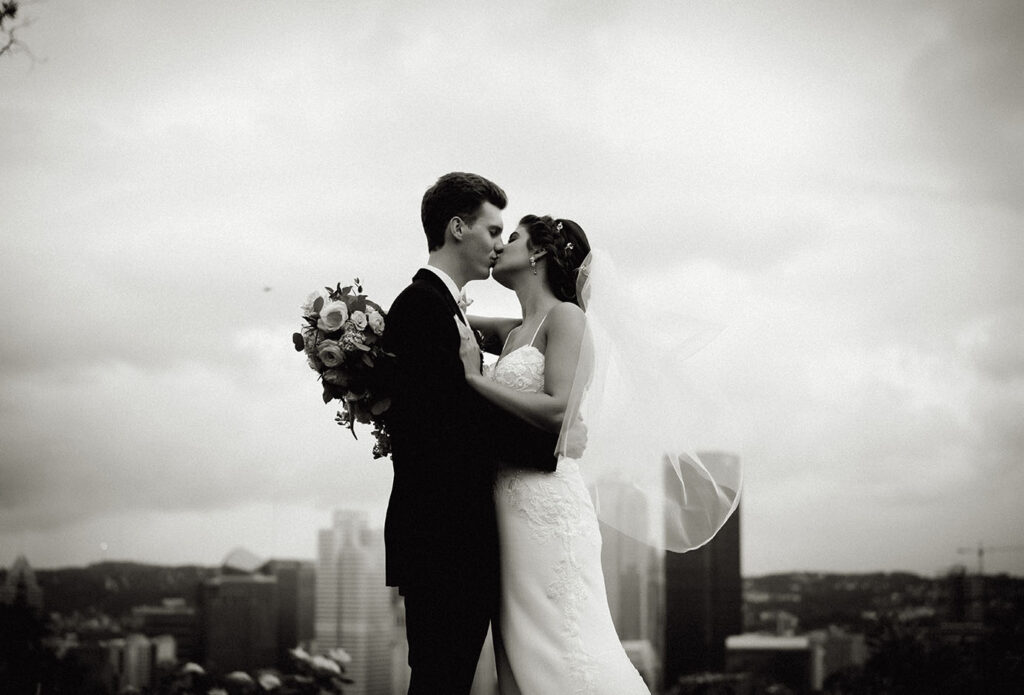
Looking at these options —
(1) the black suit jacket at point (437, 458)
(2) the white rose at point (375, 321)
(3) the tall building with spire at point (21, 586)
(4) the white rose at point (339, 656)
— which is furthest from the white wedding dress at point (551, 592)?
(3) the tall building with spire at point (21, 586)

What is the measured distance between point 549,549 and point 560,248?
1313mm

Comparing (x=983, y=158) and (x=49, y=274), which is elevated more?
(x=983, y=158)

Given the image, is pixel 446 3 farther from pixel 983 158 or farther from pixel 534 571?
pixel 534 571

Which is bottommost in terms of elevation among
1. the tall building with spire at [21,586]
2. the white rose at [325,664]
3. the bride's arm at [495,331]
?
the white rose at [325,664]

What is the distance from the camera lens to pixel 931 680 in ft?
24.2

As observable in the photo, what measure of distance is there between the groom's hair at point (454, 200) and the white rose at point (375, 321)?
15.8 inches

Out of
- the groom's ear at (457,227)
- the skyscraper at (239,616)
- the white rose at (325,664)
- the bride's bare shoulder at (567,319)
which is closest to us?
the bride's bare shoulder at (567,319)

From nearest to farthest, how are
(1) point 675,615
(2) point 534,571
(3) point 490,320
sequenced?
(2) point 534,571
(3) point 490,320
(1) point 675,615

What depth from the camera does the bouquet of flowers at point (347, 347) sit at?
4.12 m

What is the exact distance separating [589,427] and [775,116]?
570 centimetres

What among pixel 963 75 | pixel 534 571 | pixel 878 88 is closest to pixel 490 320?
pixel 534 571

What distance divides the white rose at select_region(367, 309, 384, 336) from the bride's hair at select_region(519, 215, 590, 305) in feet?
2.48

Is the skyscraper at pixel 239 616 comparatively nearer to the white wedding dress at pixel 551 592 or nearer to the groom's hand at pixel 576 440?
the white wedding dress at pixel 551 592

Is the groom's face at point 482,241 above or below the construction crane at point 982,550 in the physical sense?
above
